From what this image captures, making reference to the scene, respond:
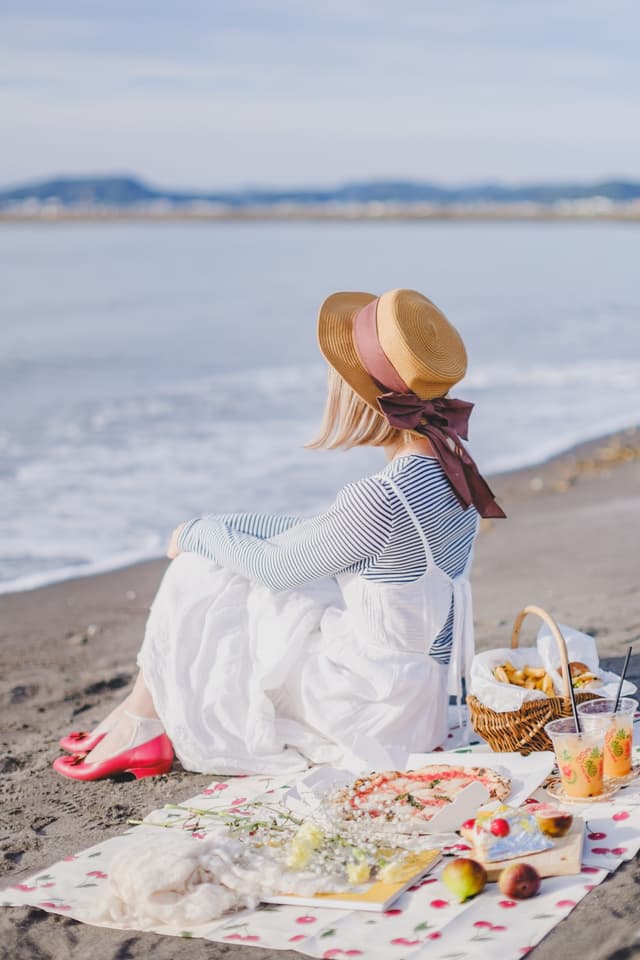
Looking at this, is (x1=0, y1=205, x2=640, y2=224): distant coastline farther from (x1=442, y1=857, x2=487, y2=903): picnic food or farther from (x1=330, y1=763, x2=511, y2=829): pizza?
(x1=442, y1=857, x2=487, y2=903): picnic food

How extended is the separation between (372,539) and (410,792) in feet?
2.36

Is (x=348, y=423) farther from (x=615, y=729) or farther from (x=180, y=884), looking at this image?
(x=180, y=884)

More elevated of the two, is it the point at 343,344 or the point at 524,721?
the point at 343,344

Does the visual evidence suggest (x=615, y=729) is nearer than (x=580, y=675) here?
Yes

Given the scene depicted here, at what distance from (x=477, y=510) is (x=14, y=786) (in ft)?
5.73

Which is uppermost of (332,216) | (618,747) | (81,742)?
(332,216)

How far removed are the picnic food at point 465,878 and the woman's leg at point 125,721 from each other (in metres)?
1.35

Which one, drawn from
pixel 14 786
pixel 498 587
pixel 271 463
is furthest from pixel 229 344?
pixel 14 786

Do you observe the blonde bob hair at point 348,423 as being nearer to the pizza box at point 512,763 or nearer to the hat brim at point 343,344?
the hat brim at point 343,344

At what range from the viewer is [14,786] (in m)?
4.12

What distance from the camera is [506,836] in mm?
3055

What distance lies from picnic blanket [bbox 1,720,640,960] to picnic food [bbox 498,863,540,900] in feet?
0.06

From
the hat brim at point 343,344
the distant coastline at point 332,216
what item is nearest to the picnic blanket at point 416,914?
the hat brim at point 343,344

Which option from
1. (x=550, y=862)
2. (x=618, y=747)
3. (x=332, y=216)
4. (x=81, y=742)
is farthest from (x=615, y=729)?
(x=332, y=216)
